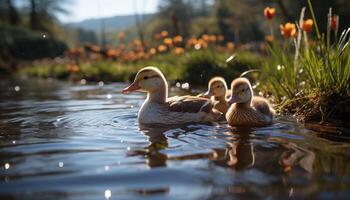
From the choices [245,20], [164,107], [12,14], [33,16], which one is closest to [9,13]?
[12,14]

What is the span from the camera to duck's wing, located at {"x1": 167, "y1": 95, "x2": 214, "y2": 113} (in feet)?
22.6

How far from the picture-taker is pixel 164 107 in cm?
698

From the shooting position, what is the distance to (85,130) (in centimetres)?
615

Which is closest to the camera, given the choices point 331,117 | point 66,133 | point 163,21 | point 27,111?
point 66,133

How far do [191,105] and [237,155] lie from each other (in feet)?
8.21

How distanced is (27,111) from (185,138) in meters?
4.32

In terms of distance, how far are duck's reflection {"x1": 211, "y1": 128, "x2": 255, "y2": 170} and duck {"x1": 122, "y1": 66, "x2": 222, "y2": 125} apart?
4.87ft

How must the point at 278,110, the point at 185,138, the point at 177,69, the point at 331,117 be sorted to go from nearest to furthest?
1. the point at 185,138
2. the point at 331,117
3. the point at 278,110
4. the point at 177,69

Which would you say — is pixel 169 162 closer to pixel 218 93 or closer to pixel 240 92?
pixel 240 92

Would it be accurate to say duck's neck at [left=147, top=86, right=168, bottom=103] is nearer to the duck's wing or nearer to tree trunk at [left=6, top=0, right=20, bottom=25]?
the duck's wing

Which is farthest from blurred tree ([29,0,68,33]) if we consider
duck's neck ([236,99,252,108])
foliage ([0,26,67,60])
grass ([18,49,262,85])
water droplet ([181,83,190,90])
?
duck's neck ([236,99,252,108])

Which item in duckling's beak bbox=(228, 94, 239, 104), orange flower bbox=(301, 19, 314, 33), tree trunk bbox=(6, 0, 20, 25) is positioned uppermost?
tree trunk bbox=(6, 0, 20, 25)

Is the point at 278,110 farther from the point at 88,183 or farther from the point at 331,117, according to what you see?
the point at 88,183

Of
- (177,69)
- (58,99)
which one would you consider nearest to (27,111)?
(58,99)
